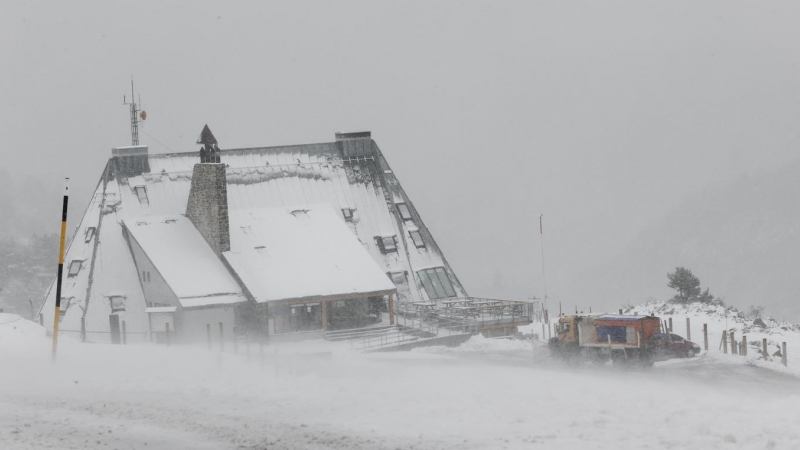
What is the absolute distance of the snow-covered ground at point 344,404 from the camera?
2042 centimetres

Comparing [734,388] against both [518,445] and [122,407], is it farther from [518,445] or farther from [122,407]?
[122,407]

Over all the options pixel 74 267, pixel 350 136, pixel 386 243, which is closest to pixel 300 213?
pixel 386 243

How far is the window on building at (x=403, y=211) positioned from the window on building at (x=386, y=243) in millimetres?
2278

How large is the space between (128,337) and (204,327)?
4.64 m

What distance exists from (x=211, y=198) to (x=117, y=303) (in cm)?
687

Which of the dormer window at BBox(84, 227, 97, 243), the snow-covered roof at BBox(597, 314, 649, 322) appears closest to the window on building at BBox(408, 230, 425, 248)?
the dormer window at BBox(84, 227, 97, 243)

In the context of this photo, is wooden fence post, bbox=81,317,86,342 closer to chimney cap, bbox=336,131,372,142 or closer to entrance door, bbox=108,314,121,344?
entrance door, bbox=108,314,121,344

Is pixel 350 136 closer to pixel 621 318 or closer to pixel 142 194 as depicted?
pixel 142 194

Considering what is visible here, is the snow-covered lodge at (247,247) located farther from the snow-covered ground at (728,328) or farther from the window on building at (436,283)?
the snow-covered ground at (728,328)

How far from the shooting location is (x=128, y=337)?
155 ft

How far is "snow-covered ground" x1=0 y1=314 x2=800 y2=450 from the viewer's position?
20.4 metres

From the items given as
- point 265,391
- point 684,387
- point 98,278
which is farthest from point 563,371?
point 98,278

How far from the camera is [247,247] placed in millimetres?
49719

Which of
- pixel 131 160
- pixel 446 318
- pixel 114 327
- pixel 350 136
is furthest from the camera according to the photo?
pixel 350 136
